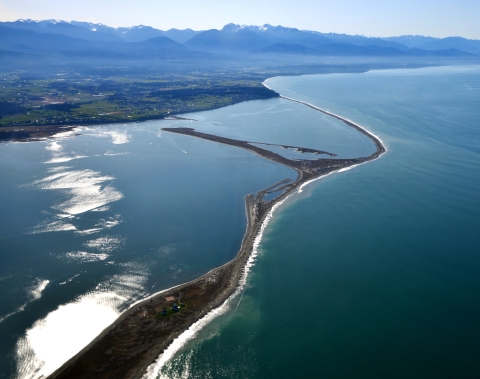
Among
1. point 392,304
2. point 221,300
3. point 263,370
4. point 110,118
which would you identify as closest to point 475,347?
point 392,304

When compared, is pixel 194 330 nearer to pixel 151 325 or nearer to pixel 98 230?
pixel 151 325

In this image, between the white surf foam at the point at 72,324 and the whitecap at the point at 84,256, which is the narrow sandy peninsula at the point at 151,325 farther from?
the whitecap at the point at 84,256

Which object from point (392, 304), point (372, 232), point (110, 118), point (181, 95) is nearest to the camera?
point (392, 304)

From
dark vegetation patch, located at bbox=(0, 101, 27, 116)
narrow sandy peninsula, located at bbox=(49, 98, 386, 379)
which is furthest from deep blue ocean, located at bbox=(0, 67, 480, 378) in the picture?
dark vegetation patch, located at bbox=(0, 101, 27, 116)

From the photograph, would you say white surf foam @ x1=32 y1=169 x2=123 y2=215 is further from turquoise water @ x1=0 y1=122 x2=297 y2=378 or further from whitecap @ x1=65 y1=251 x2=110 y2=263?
whitecap @ x1=65 y1=251 x2=110 y2=263

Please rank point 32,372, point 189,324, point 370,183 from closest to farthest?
1. point 32,372
2. point 189,324
3. point 370,183

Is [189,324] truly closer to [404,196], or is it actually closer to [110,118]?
[404,196]
